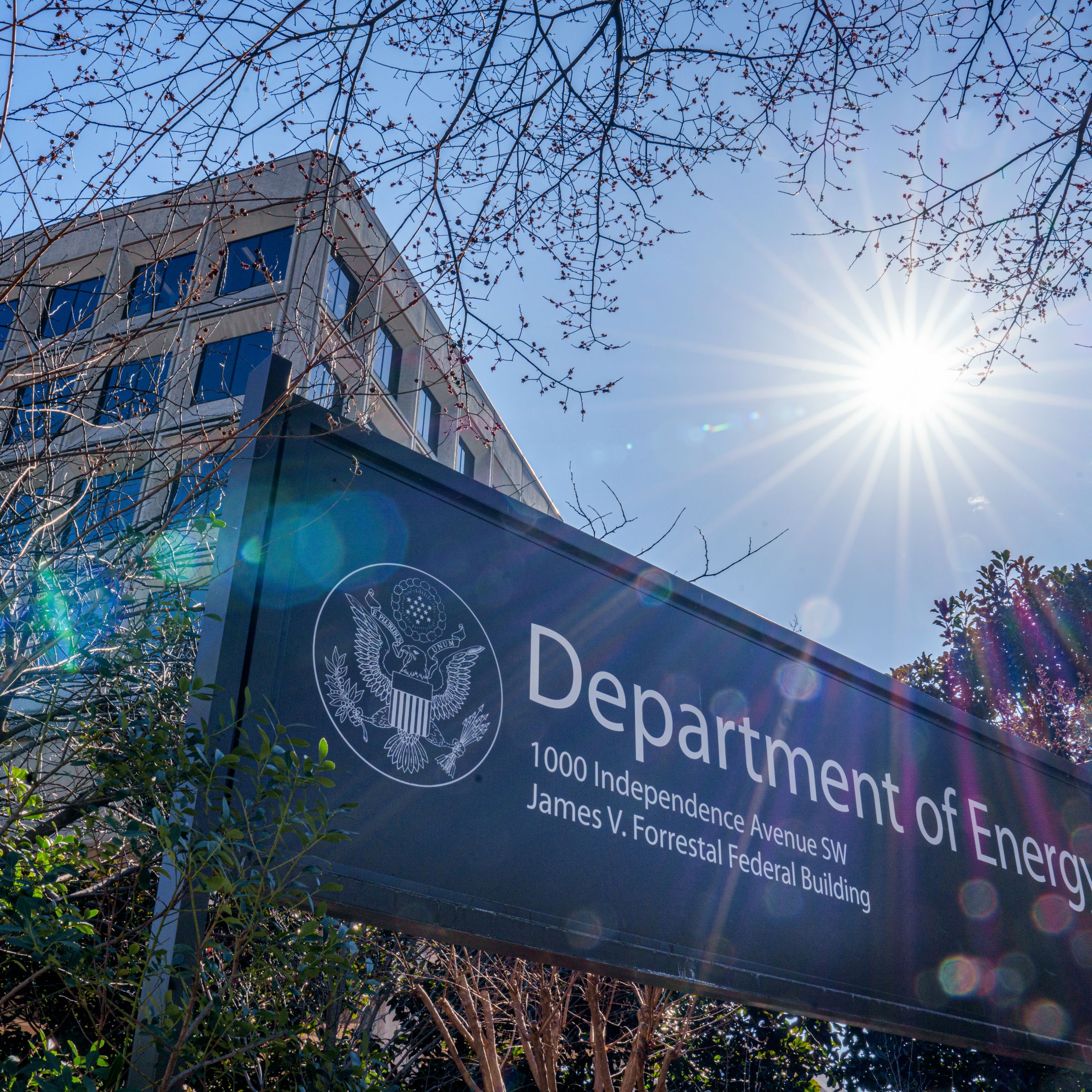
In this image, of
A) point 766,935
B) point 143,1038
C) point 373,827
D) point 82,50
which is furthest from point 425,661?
point 82,50

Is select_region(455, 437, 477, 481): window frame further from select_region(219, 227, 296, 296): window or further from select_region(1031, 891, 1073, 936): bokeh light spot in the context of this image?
select_region(1031, 891, 1073, 936): bokeh light spot

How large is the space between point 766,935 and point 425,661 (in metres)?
1.52

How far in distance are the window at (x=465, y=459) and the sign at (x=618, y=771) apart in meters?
24.9

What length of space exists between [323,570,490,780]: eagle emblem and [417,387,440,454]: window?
22.9 metres

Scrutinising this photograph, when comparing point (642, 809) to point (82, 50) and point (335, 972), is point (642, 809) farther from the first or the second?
point (82, 50)

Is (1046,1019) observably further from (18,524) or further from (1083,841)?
(18,524)

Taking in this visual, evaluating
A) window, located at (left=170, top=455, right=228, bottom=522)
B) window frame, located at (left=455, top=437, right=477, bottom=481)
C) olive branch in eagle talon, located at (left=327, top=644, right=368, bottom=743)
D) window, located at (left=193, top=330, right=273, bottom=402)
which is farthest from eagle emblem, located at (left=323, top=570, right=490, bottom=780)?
window frame, located at (left=455, top=437, right=477, bottom=481)

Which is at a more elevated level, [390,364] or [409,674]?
[390,364]

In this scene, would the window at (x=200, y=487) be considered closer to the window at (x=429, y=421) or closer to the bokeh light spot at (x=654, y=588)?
the bokeh light spot at (x=654, y=588)

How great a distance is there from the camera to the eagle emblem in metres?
2.63

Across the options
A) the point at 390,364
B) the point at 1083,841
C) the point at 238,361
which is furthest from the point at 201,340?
the point at 390,364

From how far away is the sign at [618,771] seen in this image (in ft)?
8.56

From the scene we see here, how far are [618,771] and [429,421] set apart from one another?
24808 mm

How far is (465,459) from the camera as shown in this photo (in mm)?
29797
